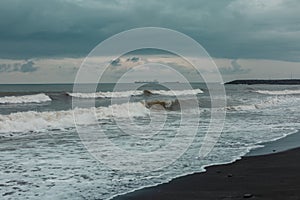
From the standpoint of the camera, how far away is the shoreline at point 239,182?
625 centimetres

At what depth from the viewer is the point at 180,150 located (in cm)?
1102

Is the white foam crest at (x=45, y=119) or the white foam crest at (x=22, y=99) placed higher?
the white foam crest at (x=22, y=99)

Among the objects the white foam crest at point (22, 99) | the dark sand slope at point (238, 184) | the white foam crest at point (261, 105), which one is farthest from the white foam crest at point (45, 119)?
the white foam crest at point (22, 99)

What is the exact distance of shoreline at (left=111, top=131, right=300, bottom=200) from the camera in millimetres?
6254

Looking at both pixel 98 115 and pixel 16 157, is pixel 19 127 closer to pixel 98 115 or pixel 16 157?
pixel 98 115

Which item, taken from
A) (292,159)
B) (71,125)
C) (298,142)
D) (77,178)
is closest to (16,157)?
(77,178)

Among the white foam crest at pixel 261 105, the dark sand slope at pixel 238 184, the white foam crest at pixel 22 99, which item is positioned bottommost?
the dark sand slope at pixel 238 184

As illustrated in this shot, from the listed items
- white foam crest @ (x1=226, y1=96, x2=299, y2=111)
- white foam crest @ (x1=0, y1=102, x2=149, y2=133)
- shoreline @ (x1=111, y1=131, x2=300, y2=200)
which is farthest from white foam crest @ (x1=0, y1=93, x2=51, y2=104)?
shoreline @ (x1=111, y1=131, x2=300, y2=200)

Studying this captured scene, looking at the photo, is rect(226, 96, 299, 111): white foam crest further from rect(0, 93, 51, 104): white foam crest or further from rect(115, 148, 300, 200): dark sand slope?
rect(0, 93, 51, 104): white foam crest

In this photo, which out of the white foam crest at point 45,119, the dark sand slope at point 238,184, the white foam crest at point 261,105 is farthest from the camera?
the white foam crest at point 261,105

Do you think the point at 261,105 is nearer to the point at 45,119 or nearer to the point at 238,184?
the point at 45,119

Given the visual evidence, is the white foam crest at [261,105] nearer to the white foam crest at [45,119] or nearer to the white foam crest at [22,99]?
the white foam crest at [45,119]

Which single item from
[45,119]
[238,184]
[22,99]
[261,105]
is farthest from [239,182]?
[22,99]

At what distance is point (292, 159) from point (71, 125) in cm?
1203
